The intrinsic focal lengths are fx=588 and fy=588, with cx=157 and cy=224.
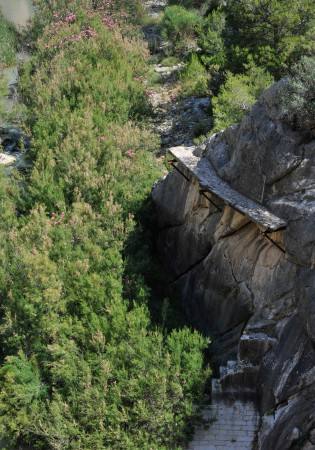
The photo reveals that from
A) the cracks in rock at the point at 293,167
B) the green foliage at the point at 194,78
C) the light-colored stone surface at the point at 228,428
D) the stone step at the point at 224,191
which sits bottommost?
the light-colored stone surface at the point at 228,428

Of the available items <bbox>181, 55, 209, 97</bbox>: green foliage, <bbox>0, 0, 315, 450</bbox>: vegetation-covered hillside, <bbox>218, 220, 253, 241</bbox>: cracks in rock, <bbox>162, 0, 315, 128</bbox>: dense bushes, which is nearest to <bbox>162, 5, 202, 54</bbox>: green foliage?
<bbox>181, 55, 209, 97</bbox>: green foliage

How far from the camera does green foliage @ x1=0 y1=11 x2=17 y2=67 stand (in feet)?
82.0

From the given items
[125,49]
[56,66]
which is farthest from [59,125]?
[125,49]

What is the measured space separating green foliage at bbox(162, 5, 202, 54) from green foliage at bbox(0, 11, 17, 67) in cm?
673

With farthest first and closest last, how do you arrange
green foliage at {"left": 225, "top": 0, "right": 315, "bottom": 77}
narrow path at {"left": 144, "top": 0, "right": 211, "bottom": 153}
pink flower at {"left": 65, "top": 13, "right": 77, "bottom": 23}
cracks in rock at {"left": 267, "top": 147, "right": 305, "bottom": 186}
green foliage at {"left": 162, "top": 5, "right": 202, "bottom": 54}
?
1. green foliage at {"left": 162, "top": 5, "right": 202, "bottom": 54}
2. pink flower at {"left": 65, "top": 13, "right": 77, "bottom": 23}
3. narrow path at {"left": 144, "top": 0, "right": 211, "bottom": 153}
4. green foliage at {"left": 225, "top": 0, "right": 315, "bottom": 77}
5. cracks in rock at {"left": 267, "top": 147, "right": 305, "bottom": 186}

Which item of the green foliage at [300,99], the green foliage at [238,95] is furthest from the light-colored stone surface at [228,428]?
the green foliage at [238,95]

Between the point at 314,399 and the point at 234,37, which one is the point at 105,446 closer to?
the point at 314,399

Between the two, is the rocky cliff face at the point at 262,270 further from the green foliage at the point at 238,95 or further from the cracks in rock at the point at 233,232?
the green foliage at the point at 238,95

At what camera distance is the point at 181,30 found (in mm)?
25641

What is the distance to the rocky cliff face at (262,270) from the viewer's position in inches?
329

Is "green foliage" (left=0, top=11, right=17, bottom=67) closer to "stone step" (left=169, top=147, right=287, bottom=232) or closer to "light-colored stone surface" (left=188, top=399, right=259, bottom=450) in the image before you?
"stone step" (left=169, top=147, right=287, bottom=232)

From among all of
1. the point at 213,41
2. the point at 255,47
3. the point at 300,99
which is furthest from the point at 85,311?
the point at 213,41

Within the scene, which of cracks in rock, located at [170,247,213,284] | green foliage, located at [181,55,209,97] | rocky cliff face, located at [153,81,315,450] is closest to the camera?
rocky cliff face, located at [153,81,315,450]

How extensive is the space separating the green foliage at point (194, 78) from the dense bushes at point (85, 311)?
4226mm
